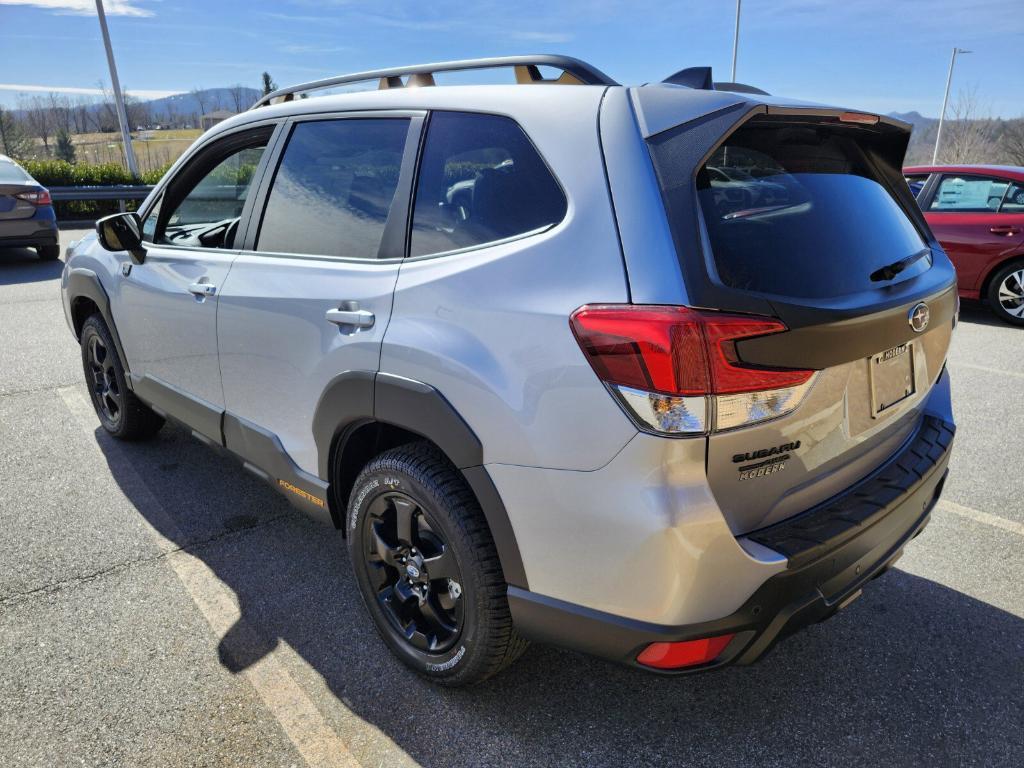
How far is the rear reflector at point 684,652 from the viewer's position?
5.87 ft

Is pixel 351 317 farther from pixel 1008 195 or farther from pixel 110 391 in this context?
pixel 1008 195

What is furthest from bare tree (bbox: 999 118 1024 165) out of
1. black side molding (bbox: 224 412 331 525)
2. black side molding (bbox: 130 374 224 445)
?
black side molding (bbox: 224 412 331 525)

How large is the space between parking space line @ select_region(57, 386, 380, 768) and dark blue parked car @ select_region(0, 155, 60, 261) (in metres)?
8.57

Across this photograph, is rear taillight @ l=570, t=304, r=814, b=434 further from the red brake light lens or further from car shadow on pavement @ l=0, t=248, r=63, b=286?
car shadow on pavement @ l=0, t=248, r=63, b=286

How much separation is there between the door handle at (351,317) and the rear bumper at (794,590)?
2.92 ft

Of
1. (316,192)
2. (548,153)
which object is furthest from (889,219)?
(316,192)

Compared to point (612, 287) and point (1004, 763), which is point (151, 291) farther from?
point (1004, 763)

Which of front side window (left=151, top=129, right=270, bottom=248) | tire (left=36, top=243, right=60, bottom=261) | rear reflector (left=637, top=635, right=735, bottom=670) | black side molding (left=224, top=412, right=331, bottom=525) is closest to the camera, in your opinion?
rear reflector (left=637, top=635, right=735, bottom=670)

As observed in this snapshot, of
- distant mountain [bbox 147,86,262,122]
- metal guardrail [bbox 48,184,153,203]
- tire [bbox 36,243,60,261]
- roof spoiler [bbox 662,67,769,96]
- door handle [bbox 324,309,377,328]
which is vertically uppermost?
distant mountain [bbox 147,86,262,122]

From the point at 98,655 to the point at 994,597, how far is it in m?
3.28

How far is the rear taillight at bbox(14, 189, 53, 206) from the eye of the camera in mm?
10000

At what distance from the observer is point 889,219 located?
233 cm

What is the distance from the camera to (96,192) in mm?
15875

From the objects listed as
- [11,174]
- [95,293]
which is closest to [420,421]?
[95,293]
